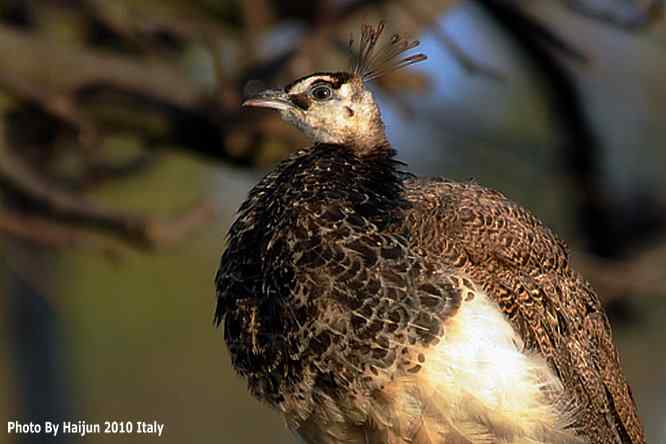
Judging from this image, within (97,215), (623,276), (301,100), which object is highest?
(97,215)

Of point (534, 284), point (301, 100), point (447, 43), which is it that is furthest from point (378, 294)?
point (447, 43)

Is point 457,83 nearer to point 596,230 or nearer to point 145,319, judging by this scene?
point 596,230

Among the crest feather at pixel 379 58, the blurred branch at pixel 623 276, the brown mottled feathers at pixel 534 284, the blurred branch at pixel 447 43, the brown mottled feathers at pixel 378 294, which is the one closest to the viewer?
the brown mottled feathers at pixel 378 294

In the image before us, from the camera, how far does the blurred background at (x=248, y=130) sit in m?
6.61

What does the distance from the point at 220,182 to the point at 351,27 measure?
5248 millimetres

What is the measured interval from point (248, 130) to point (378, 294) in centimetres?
261

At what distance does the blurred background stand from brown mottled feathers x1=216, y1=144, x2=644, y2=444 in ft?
2.92

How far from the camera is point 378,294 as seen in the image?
4.26m

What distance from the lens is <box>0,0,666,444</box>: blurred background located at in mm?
6609

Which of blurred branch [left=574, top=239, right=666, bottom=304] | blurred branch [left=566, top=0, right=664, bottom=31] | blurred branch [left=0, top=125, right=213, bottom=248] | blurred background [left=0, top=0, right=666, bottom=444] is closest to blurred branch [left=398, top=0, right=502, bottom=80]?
blurred background [left=0, top=0, right=666, bottom=444]

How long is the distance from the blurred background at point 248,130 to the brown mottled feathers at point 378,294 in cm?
89

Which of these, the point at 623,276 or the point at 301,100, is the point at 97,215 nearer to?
the point at 301,100

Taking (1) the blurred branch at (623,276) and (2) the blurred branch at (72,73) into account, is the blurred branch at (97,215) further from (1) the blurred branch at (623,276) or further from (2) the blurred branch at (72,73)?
(1) the blurred branch at (623,276)

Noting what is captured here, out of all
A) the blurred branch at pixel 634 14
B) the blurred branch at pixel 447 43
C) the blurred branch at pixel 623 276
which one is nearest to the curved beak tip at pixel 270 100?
the blurred branch at pixel 447 43
